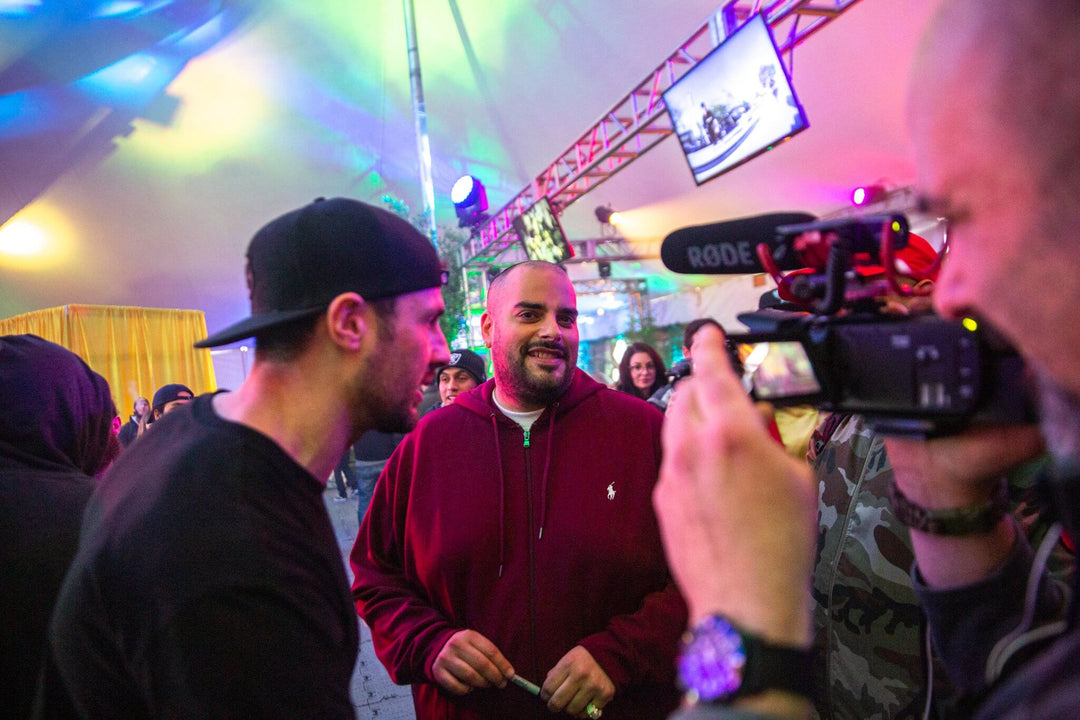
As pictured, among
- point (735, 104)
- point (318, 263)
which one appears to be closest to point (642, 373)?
point (735, 104)

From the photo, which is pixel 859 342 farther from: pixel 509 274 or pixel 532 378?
pixel 509 274

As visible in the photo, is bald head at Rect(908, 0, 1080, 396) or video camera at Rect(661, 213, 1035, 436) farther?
video camera at Rect(661, 213, 1035, 436)

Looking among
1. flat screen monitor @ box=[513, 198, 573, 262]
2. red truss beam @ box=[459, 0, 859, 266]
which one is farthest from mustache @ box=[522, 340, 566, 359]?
flat screen monitor @ box=[513, 198, 573, 262]

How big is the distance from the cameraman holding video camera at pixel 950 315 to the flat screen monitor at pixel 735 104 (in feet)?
14.3

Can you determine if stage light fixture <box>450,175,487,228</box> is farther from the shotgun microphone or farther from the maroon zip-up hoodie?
the shotgun microphone

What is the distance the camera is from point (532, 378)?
6.61ft

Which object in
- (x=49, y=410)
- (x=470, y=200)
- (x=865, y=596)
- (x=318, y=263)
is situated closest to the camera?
(x=318, y=263)

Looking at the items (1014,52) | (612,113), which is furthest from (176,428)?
(612,113)

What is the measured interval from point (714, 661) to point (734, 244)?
0.66 metres

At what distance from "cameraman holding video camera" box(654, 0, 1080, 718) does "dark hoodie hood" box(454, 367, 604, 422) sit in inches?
51.0

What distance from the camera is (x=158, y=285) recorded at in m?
14.1

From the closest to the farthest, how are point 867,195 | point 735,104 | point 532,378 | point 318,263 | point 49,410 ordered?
point 318,263 → point 49,410 → point 532,378 → point 867,195 → point 735,104

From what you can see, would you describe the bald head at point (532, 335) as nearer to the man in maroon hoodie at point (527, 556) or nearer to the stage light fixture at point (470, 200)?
the man in maroon hoodie at point (527, 556)

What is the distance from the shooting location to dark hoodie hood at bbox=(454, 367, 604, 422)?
2.01 metres
